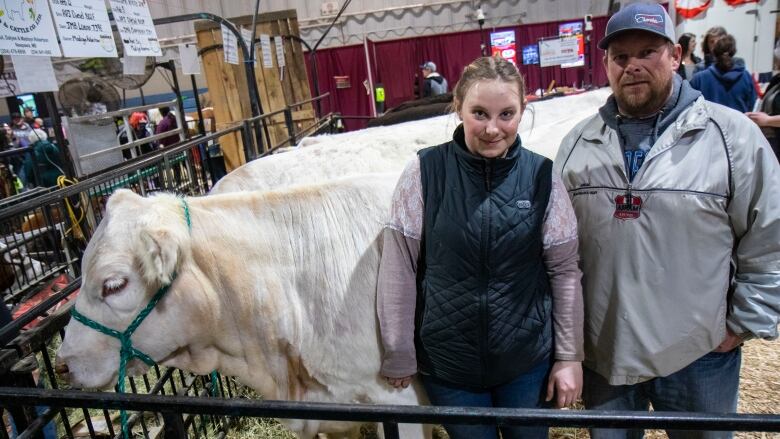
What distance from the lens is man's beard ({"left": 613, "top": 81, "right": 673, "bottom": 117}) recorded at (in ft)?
5.50

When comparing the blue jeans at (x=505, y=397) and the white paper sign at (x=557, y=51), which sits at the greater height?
the white paper sign at (x=557, y=51)

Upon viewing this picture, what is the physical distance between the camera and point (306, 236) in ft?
6.92

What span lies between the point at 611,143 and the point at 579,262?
442 mm

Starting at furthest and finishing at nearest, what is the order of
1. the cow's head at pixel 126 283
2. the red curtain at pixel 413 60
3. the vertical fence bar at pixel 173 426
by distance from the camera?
the red curtain at pixel 413 60, the cow's head at pixel 126 283, the vertical fence bar at pixel 173 426

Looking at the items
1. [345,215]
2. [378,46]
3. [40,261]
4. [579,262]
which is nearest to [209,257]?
→ [345,215]

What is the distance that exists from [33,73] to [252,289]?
76.9 inches

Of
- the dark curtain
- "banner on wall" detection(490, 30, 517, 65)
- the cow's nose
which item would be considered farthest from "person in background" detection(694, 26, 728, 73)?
the dark curtain

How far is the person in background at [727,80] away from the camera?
4738 mm

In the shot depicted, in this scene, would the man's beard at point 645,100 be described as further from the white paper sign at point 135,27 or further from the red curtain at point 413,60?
the red curtain at point 413,60

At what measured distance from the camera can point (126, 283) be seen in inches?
72.3

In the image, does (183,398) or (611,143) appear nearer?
(183,398)

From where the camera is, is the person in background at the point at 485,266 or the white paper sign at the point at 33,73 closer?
the person in background at the point at 485,266

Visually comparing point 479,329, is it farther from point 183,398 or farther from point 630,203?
point 183,398

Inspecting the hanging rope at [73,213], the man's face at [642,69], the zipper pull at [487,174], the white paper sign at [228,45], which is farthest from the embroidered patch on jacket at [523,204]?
the white paper sign at [228,45]
